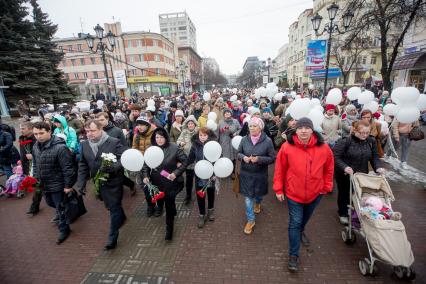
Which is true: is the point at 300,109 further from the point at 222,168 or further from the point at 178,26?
the point at 178,26

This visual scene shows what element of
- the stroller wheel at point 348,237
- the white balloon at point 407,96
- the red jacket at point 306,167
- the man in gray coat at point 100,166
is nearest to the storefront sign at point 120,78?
the man in gray coat at point 100,166

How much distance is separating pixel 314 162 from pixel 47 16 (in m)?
27.8

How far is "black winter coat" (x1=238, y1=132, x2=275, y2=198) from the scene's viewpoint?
3.50 m

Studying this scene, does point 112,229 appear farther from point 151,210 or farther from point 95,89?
point 95,89

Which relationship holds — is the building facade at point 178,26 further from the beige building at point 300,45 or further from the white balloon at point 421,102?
the white balloon at point 421,102

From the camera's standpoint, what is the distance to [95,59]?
45.5 metres

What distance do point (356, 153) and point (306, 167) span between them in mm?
1265

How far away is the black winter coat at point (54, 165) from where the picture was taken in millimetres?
3473

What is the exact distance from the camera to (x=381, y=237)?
2602 mm

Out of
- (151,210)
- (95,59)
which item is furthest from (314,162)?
(95,59)

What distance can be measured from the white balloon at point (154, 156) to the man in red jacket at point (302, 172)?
5.70ft

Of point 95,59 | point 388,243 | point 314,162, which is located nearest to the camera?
point 388,243

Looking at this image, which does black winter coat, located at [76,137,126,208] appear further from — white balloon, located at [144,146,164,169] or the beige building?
the beige building

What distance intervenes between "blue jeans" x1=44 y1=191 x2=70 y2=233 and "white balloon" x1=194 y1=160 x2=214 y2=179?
2358 mm
